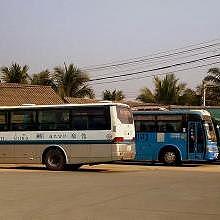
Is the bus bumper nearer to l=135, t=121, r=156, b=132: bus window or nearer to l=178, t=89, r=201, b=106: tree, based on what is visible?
l=135, t=121, r=156, b=132: bus window

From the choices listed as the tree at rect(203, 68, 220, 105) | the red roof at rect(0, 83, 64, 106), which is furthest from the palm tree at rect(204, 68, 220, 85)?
the red roof at rect(0, 83, 64, 106)

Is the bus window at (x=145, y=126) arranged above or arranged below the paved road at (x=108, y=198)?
above

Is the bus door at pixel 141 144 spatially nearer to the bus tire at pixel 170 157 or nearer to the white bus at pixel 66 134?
the bus tire at pixel 170 157

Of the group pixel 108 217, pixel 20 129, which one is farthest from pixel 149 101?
pixel 108 217

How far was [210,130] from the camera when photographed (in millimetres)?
27312

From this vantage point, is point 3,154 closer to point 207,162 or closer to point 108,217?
point 207,162

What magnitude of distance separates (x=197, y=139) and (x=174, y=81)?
2899 cm

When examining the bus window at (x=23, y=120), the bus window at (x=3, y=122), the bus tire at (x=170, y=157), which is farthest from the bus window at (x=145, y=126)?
the bus window at (x=3, y=122)

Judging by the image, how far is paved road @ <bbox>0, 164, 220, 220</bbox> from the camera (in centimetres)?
1058

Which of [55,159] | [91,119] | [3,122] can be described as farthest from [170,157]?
[3,122]

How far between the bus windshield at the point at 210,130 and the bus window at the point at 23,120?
8.31m

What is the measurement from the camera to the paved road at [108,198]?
34.7ft

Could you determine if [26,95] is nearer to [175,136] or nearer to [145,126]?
[145,126]

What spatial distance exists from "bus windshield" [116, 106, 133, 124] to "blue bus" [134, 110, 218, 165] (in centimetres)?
436
